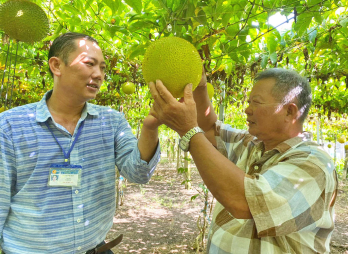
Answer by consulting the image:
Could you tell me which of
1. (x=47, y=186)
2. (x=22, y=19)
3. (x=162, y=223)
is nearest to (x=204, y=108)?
(x=47, y=186)

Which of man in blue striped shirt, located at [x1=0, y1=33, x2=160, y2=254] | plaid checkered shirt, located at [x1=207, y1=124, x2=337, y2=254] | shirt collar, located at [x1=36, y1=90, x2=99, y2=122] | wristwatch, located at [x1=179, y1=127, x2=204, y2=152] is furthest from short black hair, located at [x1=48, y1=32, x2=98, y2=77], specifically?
plaid checkered shirt, located at [x1=207, y1=124, x2=337, y2=254]

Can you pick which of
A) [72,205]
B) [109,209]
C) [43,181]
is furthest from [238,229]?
[43,181]

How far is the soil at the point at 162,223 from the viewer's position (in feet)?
16.1

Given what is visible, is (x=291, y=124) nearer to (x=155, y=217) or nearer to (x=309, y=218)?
(x=309, y=218)

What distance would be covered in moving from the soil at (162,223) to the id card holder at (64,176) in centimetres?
274

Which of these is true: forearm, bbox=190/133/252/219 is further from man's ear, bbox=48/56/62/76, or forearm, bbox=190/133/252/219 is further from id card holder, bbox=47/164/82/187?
man's ear, bbox=48/56/62/76

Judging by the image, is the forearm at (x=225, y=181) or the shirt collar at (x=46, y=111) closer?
the forearm at (x=225, y=181)

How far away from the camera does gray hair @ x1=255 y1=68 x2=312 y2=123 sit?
1413 millimetres

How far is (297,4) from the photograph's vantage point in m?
1.76

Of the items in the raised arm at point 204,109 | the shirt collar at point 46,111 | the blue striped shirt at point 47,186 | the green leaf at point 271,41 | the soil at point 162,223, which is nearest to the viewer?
the blue striped shirt at point 47,186

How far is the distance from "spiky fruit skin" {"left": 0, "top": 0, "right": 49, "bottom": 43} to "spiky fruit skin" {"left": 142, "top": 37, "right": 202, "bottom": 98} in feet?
4.03

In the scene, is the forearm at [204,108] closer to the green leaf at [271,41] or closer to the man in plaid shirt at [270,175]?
the man in plaid shirt at [270,175]

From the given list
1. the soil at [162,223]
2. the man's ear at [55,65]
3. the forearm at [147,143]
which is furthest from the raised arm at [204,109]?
the soil at [162,223]

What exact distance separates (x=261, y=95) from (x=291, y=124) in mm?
218
